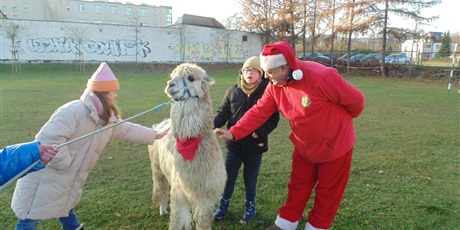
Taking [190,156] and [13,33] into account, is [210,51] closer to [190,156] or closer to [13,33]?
[13,33]

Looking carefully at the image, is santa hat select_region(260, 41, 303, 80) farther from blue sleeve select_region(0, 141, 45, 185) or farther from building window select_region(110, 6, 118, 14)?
building window select_region(110, 6, 118, 14)

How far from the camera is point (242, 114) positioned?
360 cm

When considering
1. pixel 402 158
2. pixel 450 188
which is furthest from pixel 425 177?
pixel 402 158

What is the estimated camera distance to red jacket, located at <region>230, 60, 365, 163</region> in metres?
2.64

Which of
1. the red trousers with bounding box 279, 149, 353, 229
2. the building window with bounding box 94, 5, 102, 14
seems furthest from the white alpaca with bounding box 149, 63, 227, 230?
the building window with bounding box 94, 5, 102, 14

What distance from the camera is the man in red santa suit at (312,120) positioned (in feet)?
8.70

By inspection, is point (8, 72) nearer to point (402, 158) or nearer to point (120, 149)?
point (120, 149)

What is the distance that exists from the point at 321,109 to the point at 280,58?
22.4 inches

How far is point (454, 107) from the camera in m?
11.6

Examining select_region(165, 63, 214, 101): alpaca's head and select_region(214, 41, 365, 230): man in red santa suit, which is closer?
select_region(214, 41, 365, 230): man in red santa suit

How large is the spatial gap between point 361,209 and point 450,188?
1728 mm

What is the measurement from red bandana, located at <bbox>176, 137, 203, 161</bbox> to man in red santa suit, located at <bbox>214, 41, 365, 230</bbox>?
41cm

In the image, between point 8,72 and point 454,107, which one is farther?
point 8,72

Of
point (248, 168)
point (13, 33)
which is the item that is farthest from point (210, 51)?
point (248, 168)
